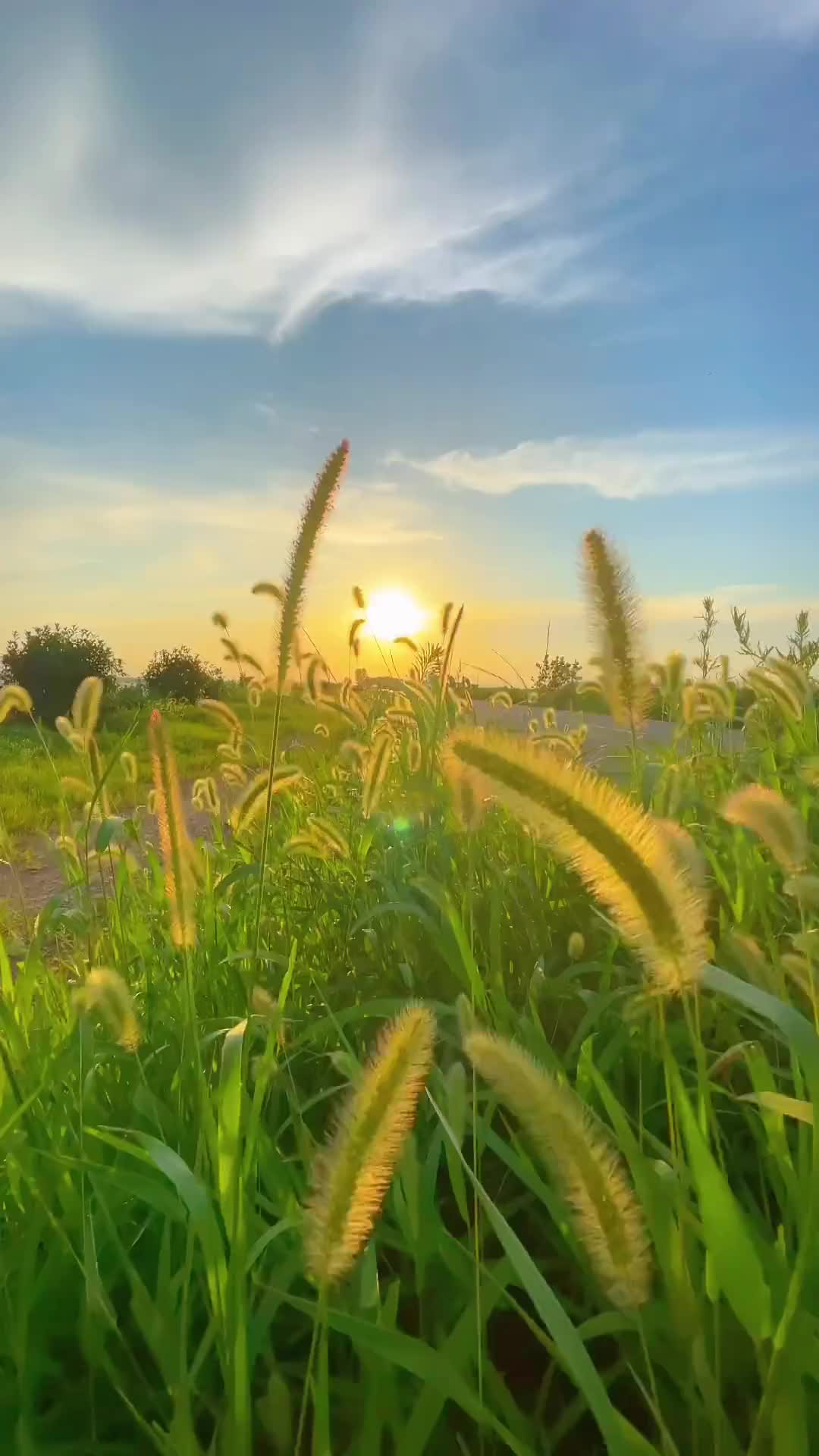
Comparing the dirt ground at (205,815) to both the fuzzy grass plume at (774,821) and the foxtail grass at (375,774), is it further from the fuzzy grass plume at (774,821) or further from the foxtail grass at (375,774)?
the fuzzy grass plume at (774,821)

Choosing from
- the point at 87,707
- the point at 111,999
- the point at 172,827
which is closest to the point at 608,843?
the point at 172,827

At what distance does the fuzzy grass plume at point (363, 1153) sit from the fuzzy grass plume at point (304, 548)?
0.58 meters

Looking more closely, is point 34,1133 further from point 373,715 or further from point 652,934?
point 373,715

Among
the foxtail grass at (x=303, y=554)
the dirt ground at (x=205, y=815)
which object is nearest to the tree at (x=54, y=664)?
the dirt ground at (x=205, y=815)

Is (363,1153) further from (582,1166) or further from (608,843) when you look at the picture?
(608,843)

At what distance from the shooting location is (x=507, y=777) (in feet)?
3.01

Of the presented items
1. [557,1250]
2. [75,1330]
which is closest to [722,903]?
[557,1250]

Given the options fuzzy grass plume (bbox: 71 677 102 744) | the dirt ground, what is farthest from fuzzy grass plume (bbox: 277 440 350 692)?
the dirt ground

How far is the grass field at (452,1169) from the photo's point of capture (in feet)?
3.02

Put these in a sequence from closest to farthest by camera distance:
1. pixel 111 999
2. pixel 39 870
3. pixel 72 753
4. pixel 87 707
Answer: pixel 111 999, pixel 87 707, pixel 39 870, pixel 72 753

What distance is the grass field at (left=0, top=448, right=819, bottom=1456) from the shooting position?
0.92m

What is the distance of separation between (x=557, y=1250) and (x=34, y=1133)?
855 mm

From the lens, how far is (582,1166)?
2.92 ft

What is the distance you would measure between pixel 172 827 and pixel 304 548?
425mm
